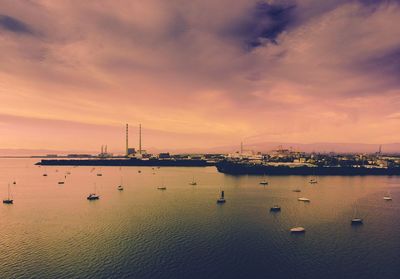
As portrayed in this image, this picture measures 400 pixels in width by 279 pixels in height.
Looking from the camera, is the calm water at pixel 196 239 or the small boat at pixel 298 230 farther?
the small boat at pixel 298 230

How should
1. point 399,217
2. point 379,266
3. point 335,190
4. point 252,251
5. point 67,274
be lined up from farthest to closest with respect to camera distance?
1. point 335,190
2. point 399,217
3. point 252,251
4. point 379,266
5. point 67,274

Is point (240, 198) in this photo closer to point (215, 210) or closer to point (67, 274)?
point (215, 210)

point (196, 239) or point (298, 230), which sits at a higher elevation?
point (298, 230)

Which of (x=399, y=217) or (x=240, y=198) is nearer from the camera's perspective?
(x=399, y=217)

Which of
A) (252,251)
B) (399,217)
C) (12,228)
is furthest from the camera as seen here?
(399,217)

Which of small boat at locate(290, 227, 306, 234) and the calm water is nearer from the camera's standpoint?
the calm water

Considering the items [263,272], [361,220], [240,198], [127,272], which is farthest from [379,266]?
[240,198]

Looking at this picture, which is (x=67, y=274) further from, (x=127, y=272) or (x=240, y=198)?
(x=240, y=198)
